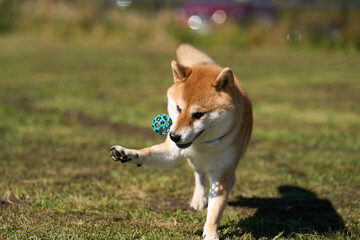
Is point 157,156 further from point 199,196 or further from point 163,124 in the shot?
point 199,196

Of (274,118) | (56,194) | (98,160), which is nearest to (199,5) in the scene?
(274,118)

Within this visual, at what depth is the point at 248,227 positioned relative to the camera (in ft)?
13.2

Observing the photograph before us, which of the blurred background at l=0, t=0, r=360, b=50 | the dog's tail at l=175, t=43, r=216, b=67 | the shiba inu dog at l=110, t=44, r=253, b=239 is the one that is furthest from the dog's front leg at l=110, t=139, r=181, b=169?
the blurred background at l=0, t=0, r=360, b=50

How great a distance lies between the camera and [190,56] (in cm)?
510

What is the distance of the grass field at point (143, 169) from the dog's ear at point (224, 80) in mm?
1171

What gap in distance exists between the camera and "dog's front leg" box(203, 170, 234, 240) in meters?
3.66

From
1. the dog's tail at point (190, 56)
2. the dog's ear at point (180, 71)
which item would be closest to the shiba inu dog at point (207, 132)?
the dog's ear at point (180, 71)

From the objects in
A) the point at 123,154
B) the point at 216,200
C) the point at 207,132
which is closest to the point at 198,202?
the point at 216,200

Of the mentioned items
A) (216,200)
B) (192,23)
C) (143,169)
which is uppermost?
(216,200)

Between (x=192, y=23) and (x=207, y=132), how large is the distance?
17.6m

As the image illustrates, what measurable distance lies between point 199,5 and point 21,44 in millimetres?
7847

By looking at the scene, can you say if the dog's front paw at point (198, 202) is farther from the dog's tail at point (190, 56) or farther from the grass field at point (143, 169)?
the dog's tail at point (190, 56)

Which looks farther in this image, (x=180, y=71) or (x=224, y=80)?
(x=180, y=71)

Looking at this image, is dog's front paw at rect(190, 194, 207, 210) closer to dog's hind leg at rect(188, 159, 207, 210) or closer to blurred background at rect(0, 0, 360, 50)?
dog's hind leg at rect(188, 159, 207, 210)
